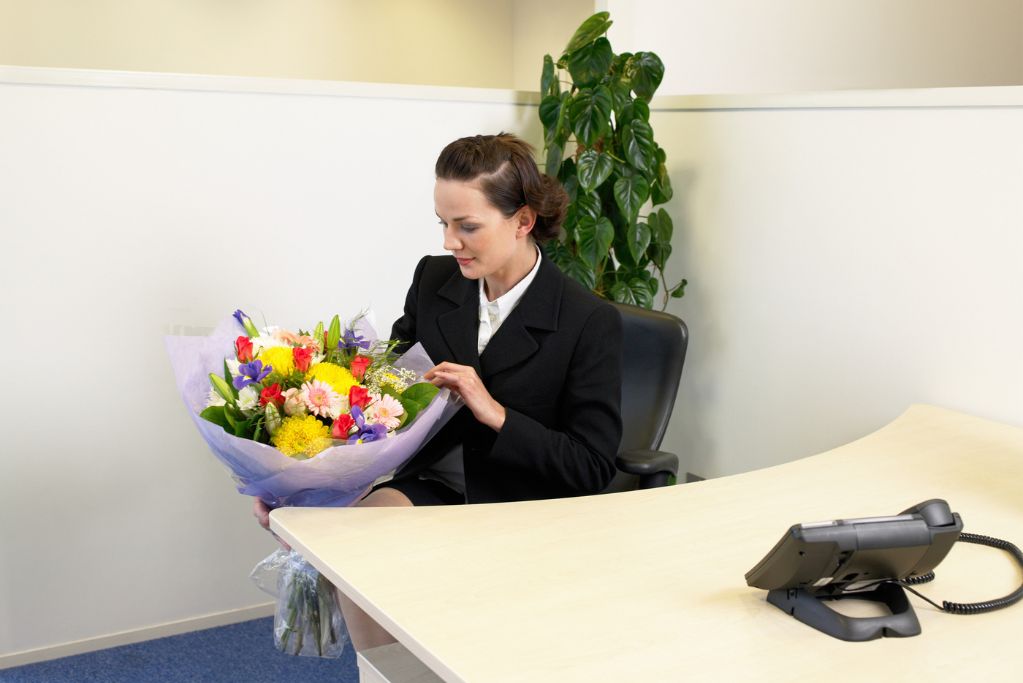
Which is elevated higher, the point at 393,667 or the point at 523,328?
the point at 523,328

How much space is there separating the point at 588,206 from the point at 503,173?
3.11 feet

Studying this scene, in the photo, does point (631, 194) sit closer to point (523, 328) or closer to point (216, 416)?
point (523, 328)

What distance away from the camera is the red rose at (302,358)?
1.96m

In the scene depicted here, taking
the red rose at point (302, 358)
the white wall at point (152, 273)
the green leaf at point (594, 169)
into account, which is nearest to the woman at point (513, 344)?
the red rose at point (302, 358)

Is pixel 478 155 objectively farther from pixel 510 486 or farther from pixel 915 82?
pixel 915 82

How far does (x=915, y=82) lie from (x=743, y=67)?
0.88 m

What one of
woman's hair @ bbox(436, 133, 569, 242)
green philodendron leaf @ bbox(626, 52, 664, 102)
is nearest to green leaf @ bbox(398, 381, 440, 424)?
woman's hair @ bbox(436, 133, 569, 242)

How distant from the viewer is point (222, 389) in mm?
1917

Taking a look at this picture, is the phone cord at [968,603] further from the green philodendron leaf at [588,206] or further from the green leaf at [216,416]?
the green philodendron leaf at [588,206]

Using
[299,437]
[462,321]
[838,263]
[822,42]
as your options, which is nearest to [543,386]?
[462,321]

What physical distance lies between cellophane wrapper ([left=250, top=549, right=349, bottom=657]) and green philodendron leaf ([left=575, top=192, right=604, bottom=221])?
1.59 m

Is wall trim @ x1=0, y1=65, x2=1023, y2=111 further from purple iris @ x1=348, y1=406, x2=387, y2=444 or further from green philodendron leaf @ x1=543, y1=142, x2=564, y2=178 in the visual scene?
purple iris @ x1=348, y1=406, x2=387, y2=444

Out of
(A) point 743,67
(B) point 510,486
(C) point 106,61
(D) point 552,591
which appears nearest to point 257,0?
(C) point 106,61

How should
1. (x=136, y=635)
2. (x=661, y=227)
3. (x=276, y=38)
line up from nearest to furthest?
(x=136, y=635), (x=661, y=227), (x=276, y=38)
